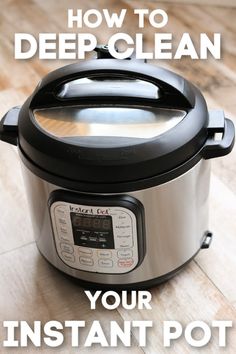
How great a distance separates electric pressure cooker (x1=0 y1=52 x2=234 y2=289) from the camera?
2.43 ft

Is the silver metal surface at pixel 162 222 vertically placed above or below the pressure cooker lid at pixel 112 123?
below

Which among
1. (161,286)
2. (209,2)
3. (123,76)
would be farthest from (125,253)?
(209,2)

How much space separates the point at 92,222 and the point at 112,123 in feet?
0.43

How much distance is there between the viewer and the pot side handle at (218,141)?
2.56 ft

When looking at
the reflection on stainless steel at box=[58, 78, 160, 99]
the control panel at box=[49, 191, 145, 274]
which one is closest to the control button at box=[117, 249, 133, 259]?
the control panel at box=[49, 191, 145, 274]

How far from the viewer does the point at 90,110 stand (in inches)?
31.4

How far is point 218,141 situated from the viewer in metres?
0.79

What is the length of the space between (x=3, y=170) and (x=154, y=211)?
0.46m

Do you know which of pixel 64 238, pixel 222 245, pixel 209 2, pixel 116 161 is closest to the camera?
pixel 116 161

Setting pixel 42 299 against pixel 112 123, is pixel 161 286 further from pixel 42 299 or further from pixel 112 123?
pixel 112 123

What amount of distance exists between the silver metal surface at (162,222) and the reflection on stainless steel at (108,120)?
70mm

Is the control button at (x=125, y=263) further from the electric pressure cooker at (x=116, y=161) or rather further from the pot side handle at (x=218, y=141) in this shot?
the pot side handle at (x=218, y=141)

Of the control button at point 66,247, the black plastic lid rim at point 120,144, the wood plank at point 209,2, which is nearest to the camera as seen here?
the black plastic lid rim at point 120,144

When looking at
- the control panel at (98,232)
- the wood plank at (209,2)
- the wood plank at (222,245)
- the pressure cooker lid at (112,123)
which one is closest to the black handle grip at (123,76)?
the pressure cooker lid at (112,123)
